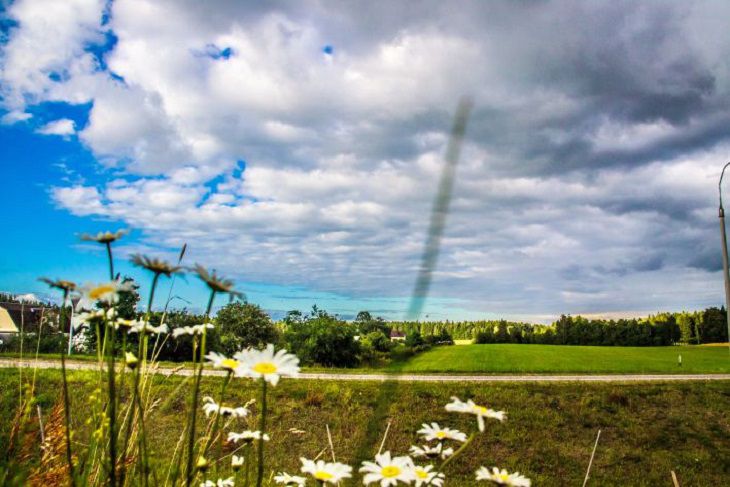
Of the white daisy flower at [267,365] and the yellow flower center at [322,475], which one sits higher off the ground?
the white daisy flower at [267,365]

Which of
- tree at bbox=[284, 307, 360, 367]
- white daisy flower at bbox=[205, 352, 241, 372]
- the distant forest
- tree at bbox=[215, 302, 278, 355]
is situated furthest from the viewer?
the distant forest

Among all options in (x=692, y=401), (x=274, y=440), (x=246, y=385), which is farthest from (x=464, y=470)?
(x=692, y=401)

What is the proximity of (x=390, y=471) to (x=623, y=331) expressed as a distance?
59.1 meters

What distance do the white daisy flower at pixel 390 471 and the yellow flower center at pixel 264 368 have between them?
15.1 inches

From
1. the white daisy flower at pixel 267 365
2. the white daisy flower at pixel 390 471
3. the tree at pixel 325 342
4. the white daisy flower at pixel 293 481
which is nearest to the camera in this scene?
the white daisy flower at pixel 267 365

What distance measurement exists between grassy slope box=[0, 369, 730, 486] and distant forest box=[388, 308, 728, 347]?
3781cm

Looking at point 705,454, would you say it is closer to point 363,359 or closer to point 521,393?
point 521,393

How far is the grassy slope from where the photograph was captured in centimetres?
Result: 894

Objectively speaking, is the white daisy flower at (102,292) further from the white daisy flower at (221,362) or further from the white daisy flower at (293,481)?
the white daisy flower at (293,481)

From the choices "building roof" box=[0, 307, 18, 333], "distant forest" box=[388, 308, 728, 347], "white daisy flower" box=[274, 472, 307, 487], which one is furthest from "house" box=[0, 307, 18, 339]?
"distant forest" box=[388, 308, 728, 347]

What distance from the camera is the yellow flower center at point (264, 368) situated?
110cm

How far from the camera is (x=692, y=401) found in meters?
13.6

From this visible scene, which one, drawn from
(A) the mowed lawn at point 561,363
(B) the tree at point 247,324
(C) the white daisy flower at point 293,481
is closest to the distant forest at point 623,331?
(A) the mowed lawn at point 561,363

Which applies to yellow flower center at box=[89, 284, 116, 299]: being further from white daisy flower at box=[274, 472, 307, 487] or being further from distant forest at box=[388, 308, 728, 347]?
distant forest at box=[388, 308, 728, 347]
